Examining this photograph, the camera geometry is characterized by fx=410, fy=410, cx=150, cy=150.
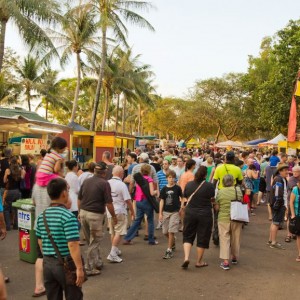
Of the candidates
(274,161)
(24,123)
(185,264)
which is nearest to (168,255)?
(185,264)

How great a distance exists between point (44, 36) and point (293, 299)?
1748cm

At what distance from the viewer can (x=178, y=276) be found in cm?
620

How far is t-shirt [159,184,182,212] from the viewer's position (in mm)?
7449

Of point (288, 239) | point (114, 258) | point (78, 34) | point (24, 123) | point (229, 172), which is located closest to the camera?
point (114, 258)

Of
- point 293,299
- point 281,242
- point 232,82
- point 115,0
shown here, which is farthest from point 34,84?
point 293,299

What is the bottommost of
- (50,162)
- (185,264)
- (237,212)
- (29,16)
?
(185,264)

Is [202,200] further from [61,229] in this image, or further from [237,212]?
[61,229]

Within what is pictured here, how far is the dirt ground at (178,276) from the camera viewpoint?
5465 millimetres

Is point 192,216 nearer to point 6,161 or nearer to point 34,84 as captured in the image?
point 6,161

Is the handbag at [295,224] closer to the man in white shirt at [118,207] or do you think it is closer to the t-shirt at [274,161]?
the man in white shirt at [118,207]

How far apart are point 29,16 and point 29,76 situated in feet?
87.5

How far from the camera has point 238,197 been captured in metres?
6.79

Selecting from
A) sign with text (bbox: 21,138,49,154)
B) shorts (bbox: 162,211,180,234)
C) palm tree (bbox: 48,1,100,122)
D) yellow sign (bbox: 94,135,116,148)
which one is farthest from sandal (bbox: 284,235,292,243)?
palm tree (bbox: 48,1,100,122)

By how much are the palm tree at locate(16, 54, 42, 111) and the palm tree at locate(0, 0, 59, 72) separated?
2437cm
